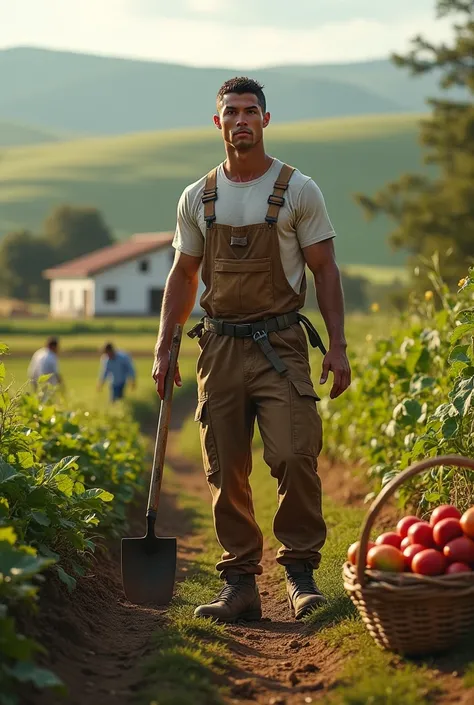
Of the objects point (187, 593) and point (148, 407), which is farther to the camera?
point (148, 407)

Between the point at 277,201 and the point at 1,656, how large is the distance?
9.44 ft

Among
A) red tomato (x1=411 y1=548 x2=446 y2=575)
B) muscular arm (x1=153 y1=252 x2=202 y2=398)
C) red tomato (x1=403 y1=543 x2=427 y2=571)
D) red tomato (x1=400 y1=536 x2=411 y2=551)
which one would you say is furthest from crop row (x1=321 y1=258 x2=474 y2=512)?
muscular arm (x1=153 y1=252 x2=202 y2=398)

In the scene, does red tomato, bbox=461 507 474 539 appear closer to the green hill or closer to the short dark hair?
the short dark hair

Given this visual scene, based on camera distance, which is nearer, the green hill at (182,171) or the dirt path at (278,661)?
the dirt path at (278,661)

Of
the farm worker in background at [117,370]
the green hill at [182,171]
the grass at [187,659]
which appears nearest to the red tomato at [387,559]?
the grass at [187,659]

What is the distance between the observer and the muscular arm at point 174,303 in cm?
650

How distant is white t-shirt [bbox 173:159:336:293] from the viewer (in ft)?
20.2

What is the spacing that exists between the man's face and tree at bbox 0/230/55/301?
9283 cm

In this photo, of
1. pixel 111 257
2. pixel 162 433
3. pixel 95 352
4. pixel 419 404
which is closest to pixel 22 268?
pixel 111 257

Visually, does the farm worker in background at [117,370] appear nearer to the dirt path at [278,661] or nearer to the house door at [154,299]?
the dirt path at [278,661]

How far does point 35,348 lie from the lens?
148 ft

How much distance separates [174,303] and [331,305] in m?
0.87

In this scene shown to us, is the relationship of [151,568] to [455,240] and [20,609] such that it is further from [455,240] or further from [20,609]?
[455,240]

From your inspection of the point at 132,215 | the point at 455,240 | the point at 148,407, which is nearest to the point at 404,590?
the point at 148,407
